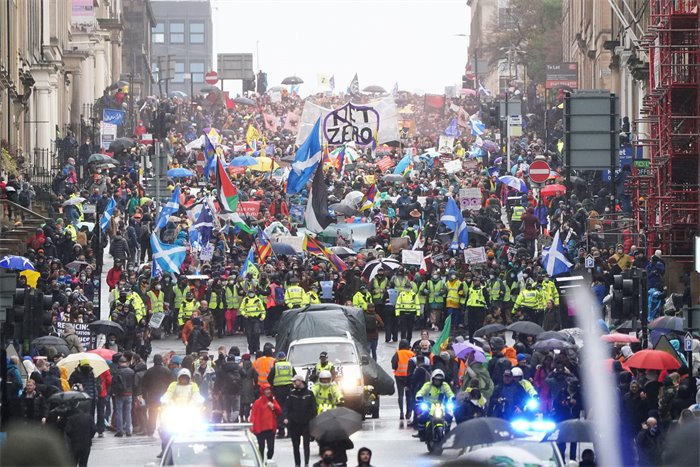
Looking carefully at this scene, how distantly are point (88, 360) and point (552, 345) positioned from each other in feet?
22.7

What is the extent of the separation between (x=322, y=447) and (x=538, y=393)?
6.91 metres

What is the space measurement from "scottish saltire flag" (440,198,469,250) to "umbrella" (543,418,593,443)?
22.0 metres

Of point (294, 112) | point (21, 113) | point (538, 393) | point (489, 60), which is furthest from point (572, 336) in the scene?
point (489, 60)

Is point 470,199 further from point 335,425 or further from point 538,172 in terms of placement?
point 335,425

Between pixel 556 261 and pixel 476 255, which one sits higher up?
pixel 476 255

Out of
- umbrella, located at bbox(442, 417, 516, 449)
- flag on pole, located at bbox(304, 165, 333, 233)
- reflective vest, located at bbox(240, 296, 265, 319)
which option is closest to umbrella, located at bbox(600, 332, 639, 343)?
reflective vest, located at bbox(240, 296, 265, 319)

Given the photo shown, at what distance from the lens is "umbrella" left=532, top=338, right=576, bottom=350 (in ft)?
100

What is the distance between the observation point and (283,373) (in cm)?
2923

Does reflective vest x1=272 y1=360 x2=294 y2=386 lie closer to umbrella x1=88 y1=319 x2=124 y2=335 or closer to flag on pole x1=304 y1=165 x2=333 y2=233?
umbrella x1=88 y1=319 x2=124 y2=335

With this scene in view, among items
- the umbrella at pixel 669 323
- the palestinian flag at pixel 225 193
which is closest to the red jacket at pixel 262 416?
the umbrella at pixel 669 323

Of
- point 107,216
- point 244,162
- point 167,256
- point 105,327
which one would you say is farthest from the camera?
point 244,162

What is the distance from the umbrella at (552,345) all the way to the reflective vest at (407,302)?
8.36 m

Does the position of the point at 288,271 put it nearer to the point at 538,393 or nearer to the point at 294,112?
the point at 538,393

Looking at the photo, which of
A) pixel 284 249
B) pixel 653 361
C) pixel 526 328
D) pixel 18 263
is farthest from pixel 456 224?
pixel 653 361
